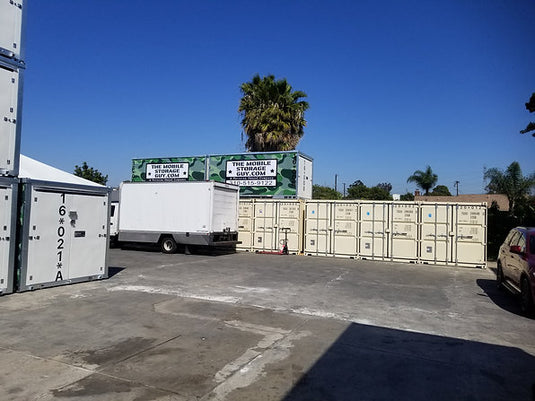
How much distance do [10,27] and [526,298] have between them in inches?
457

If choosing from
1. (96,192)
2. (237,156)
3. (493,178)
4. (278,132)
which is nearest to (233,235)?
(237,156)

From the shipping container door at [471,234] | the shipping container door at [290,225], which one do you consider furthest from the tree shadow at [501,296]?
the shipping container door at [290,225]

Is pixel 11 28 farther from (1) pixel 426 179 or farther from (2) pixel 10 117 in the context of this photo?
(1) pixel 426 179

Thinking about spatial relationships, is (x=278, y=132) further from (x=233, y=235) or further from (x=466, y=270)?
(x=466, y=270)

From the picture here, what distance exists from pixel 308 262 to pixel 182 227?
17.9 ft

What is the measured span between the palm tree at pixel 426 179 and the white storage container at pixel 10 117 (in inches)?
2259

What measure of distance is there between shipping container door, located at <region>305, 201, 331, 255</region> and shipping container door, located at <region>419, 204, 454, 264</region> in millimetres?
3942

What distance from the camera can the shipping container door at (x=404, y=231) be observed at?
16.4m

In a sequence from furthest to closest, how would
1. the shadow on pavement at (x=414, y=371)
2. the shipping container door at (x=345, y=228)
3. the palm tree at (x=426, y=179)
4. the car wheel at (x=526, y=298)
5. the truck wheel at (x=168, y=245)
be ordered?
the palm tree at (x=426, y=179) → the shipping container door at (x=345, y=228) → the truck wheel at (x=168, y=245) → the car wheel at (x=526, y=298) → the shadow on pavement at (x=414, y=371)

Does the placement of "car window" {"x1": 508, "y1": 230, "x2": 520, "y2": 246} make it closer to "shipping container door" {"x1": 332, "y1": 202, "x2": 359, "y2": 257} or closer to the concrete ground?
the concrete ground

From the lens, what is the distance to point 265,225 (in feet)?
63.1

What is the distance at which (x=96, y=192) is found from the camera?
33.0 ft

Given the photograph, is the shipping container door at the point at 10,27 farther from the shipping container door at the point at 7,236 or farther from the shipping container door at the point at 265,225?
the shipping container door at the point at 265,225

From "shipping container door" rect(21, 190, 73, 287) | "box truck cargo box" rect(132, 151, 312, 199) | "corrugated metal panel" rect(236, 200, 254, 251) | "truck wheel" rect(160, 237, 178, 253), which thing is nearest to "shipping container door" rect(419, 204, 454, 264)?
"box truck cargo box" rect(132, 151, 312, 199)
